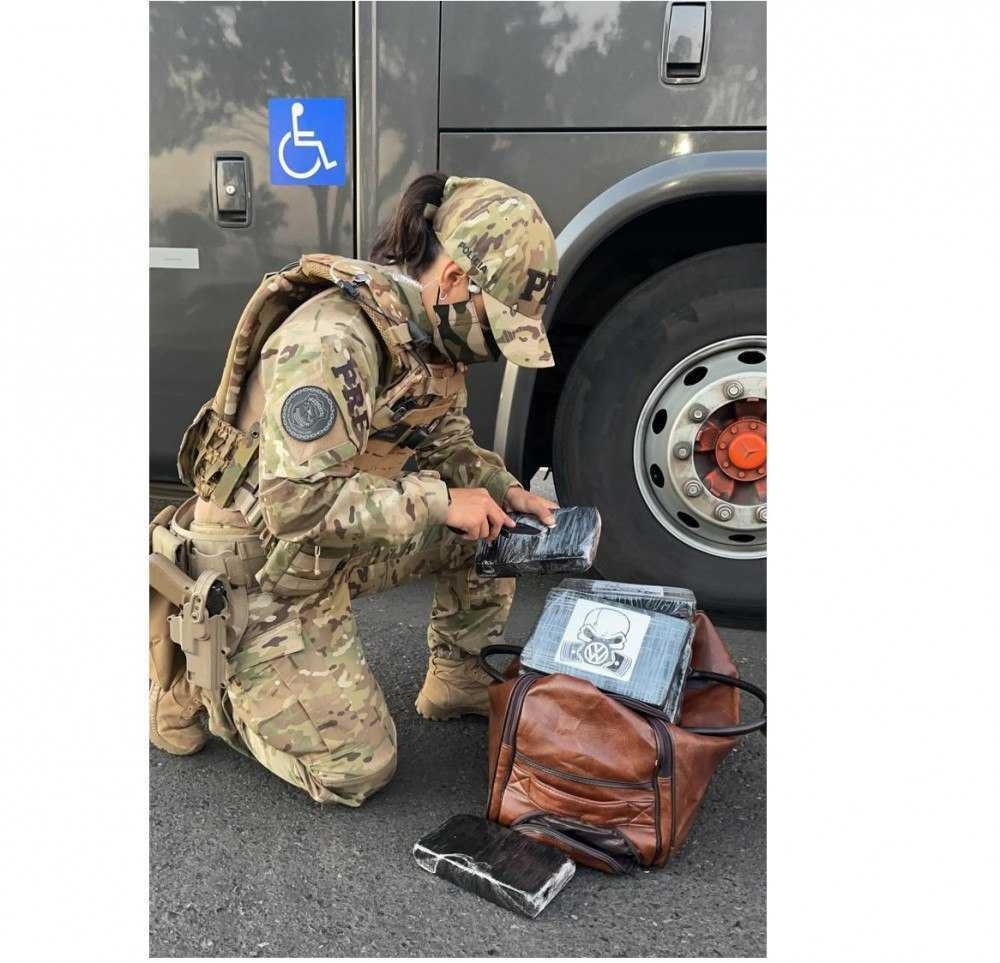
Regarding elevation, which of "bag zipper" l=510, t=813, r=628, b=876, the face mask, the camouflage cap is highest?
the camouflage cap

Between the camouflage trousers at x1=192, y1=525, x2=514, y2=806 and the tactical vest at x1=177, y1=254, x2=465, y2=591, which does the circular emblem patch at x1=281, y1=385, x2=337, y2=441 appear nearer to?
the tactical vest at x1=177, y1=254, x2=465, y2=591

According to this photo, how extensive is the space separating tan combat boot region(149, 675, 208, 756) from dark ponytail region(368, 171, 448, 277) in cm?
109

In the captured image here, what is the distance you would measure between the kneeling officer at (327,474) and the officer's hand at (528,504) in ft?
0.77

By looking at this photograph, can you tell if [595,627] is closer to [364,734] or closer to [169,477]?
[364,734]

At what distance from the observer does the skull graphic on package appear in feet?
5.22

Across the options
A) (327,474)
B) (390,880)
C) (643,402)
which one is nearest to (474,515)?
(327,474)

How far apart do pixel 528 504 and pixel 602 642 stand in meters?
0.43

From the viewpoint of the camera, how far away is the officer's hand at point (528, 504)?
1.89 m

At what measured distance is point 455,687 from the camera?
2.04m

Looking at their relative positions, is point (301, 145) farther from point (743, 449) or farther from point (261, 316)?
point (743, 449)

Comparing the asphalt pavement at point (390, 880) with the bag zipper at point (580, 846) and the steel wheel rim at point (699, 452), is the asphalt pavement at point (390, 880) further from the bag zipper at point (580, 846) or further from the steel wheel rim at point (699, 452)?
the steel wheel rim at point (699, 452)

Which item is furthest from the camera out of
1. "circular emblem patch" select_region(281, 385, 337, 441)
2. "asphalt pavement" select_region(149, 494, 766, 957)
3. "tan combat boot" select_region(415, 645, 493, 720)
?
"tan combat boot" select_region(415, 645, 493, 720)

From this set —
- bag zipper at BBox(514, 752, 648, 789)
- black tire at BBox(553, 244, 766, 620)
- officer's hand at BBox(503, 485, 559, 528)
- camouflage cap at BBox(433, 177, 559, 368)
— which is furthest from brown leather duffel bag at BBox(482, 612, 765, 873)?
black tire at BBox(553, 244, 766, 620)

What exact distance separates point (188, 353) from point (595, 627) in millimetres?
1494
